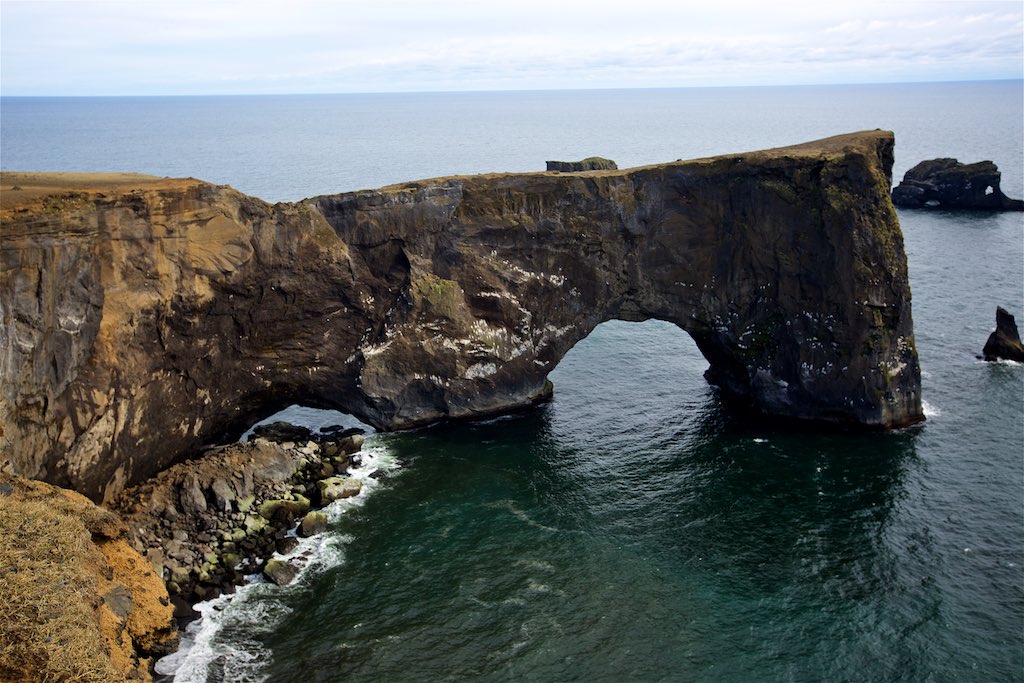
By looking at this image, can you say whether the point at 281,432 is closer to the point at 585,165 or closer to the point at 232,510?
the point at 232,510

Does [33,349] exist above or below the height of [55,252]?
below

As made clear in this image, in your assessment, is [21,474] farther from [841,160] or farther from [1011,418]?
[1011,418]

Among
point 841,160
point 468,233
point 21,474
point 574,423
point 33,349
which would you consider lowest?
point 574,423

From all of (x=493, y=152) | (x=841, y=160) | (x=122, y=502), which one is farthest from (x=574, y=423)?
(x=493, y=152)

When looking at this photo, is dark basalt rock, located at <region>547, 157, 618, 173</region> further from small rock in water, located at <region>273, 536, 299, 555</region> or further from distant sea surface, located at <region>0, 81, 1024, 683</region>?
small rock in water, located at <region>273, 536, 299, 555</region>

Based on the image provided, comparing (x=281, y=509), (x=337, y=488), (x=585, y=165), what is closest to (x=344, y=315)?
(x=337, y=488)

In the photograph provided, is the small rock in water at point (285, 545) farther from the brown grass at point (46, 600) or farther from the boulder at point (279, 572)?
the brown grass at point (46, 600)

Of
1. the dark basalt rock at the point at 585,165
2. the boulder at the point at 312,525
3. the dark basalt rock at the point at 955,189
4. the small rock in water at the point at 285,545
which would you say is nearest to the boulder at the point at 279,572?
the small rock in water at the point at 285,545
